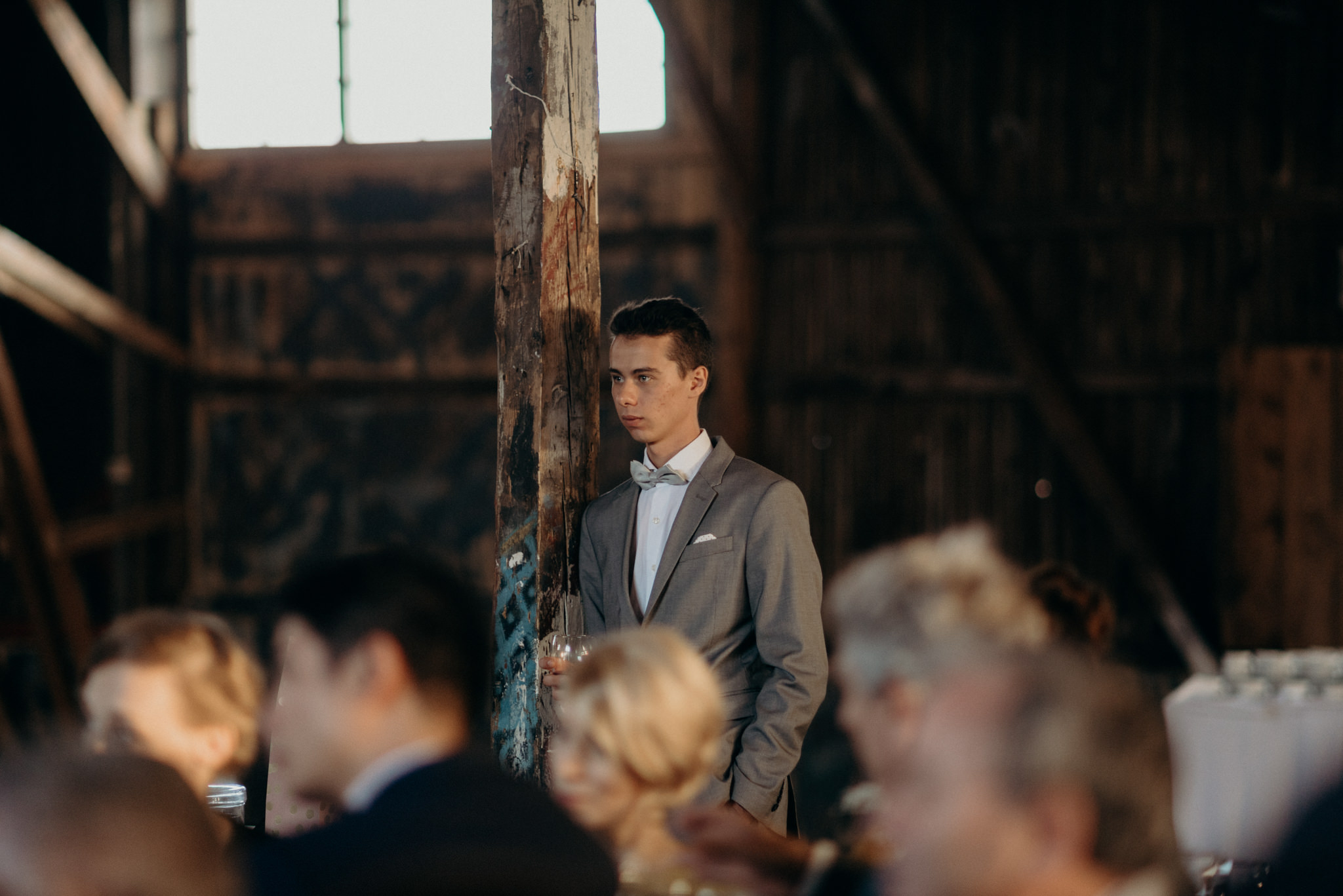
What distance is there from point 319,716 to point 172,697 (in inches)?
26.3

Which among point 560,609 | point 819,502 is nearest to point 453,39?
point 819,502

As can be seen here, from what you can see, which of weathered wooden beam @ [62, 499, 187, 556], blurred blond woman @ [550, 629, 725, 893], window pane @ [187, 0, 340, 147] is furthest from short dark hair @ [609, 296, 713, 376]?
window pane @ [187, 0, 340, 147]

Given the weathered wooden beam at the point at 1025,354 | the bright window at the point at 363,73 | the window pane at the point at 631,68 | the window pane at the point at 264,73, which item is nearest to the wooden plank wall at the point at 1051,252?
the weathered wooden beam at the point at 1025,354

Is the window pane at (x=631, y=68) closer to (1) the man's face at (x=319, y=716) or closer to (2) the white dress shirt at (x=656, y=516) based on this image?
(2) the white dress shirt at (x=656, y=516)

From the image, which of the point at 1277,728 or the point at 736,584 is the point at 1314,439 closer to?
the point at 1277,728

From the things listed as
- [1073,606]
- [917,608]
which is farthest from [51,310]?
[917,608]

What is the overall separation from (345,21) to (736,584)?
6.60 metres

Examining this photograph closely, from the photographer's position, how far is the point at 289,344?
8.34 m

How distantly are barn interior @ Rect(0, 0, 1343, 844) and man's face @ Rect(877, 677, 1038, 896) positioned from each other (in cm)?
581

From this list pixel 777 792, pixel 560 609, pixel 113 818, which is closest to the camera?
pixel 113 818

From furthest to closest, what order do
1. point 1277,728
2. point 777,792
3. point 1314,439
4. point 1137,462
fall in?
point 1137,462 < point 1314,439 < point 1277,728 < point 777,792

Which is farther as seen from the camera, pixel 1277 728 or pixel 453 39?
pixel 453 39

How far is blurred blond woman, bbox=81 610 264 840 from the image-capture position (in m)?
2.17

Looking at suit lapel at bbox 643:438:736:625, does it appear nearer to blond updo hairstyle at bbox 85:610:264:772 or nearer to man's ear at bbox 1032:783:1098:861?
blond updo hairstyle at bbox 85:610:264:772
